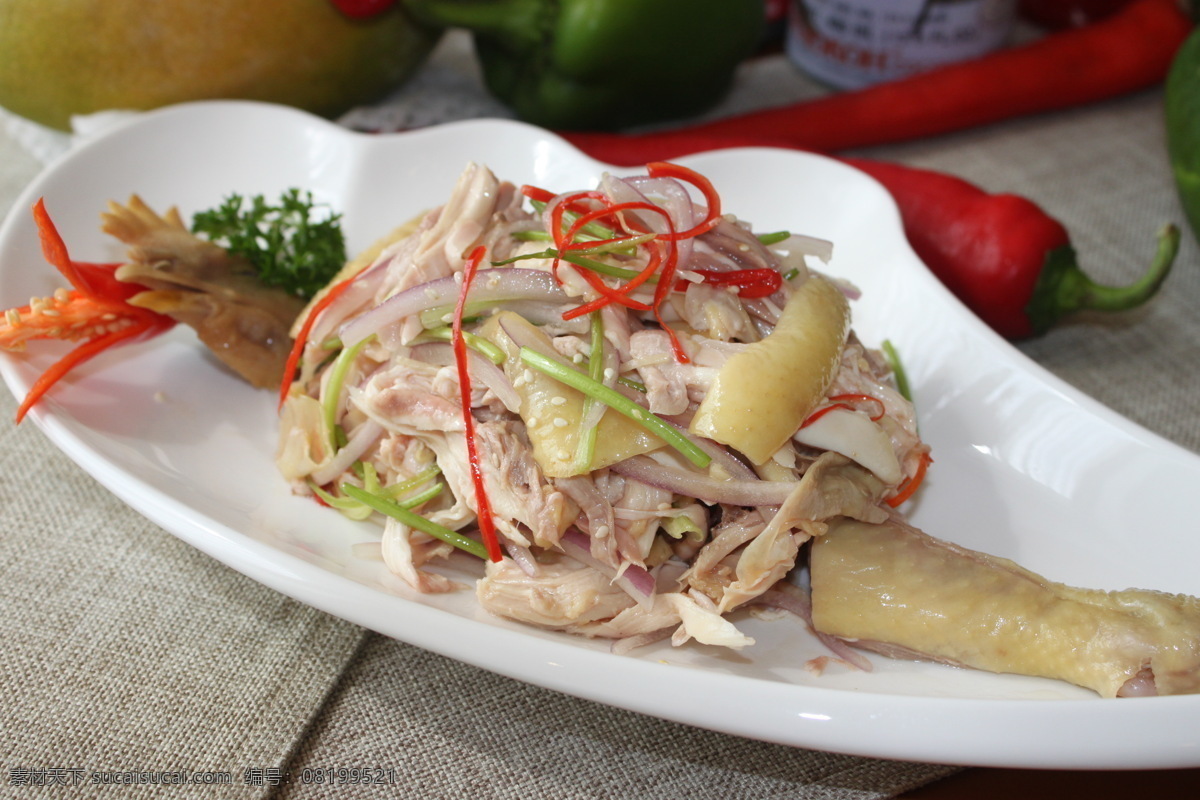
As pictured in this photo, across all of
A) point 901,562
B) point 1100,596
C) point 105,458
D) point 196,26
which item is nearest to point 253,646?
point 105,458

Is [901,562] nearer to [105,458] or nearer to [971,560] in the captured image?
[971,560]

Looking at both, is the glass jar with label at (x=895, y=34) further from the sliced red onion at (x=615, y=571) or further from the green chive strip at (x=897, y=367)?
the sliced red onion at (x=615, y=571)

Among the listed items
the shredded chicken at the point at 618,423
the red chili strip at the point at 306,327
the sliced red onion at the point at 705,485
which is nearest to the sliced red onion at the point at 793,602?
the shredded chicken at the point at 618,423

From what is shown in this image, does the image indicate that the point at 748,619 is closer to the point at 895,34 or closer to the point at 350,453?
the point at 350,453

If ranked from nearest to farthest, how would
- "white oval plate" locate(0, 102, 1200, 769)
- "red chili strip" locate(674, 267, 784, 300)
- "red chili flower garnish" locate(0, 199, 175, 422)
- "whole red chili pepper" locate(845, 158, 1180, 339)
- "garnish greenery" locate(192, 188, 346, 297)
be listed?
1. "white oval plate" locate(0, 102, 1200, 769)
2. "red chili strip" locate(674, 267, 784, 300)
3. "red chili flower garnish" locate(0, 199, 175, 422)
4. "garnish greenery" locate(192, 188, 346, 297)
5. "whole red chili pepper" locate(845, 158, 1180, 339)

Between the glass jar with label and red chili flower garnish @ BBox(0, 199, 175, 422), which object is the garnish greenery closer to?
red chili flower garnish @ BBox(0, 199, 175, 422)

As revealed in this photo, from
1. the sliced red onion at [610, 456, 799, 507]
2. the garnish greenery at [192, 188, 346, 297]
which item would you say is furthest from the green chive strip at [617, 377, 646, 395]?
the garnish greenery at [192, 188, 346, 297]

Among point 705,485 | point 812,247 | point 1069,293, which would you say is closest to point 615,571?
point 705,485
